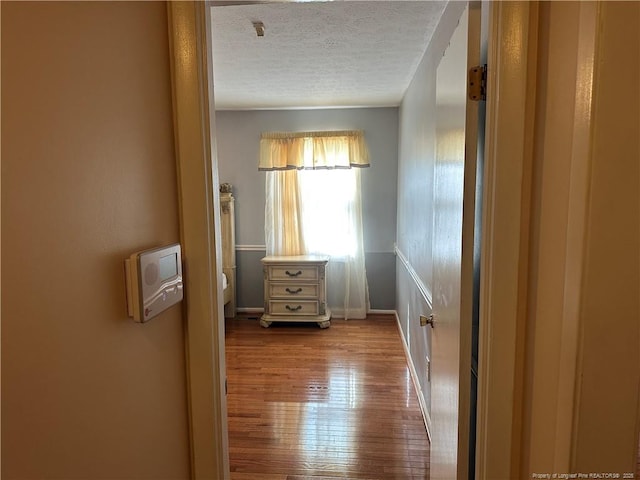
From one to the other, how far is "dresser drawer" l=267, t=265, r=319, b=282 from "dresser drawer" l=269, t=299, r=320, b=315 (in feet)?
0.82

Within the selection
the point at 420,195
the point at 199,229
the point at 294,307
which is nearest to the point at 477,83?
the point at 199,229

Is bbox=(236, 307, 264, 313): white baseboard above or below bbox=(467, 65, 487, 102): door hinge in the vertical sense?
below

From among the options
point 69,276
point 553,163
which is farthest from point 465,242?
point 69,276

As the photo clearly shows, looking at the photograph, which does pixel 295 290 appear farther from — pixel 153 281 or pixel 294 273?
pixel 153 281

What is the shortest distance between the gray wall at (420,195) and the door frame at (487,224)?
851mm

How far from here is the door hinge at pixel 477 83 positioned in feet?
3.31

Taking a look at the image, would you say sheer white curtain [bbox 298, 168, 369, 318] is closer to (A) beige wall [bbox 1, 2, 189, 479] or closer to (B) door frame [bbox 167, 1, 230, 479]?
(B) door frame [bbox 167, 1, 230, 479]

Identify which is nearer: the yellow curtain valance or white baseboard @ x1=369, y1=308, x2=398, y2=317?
the yellow curtain valance

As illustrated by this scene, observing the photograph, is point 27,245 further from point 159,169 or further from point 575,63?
point 575,63

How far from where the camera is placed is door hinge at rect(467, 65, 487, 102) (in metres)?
1.01

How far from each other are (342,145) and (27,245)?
12.9 ft

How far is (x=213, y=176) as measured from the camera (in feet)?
3.35

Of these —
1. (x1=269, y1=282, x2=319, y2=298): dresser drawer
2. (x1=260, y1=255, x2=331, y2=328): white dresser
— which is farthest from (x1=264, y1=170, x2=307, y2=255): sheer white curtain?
(x1=269, y1=282, x2=319, y2=298): dresser drawer

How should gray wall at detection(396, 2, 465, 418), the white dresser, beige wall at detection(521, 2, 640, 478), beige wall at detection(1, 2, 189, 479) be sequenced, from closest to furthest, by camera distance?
beige wall at detection(1, 2, 189, 479), beige wall at detection(521, 2, 640, 478), gray wall at detection(396, 2, 465, 418), the white dresser
